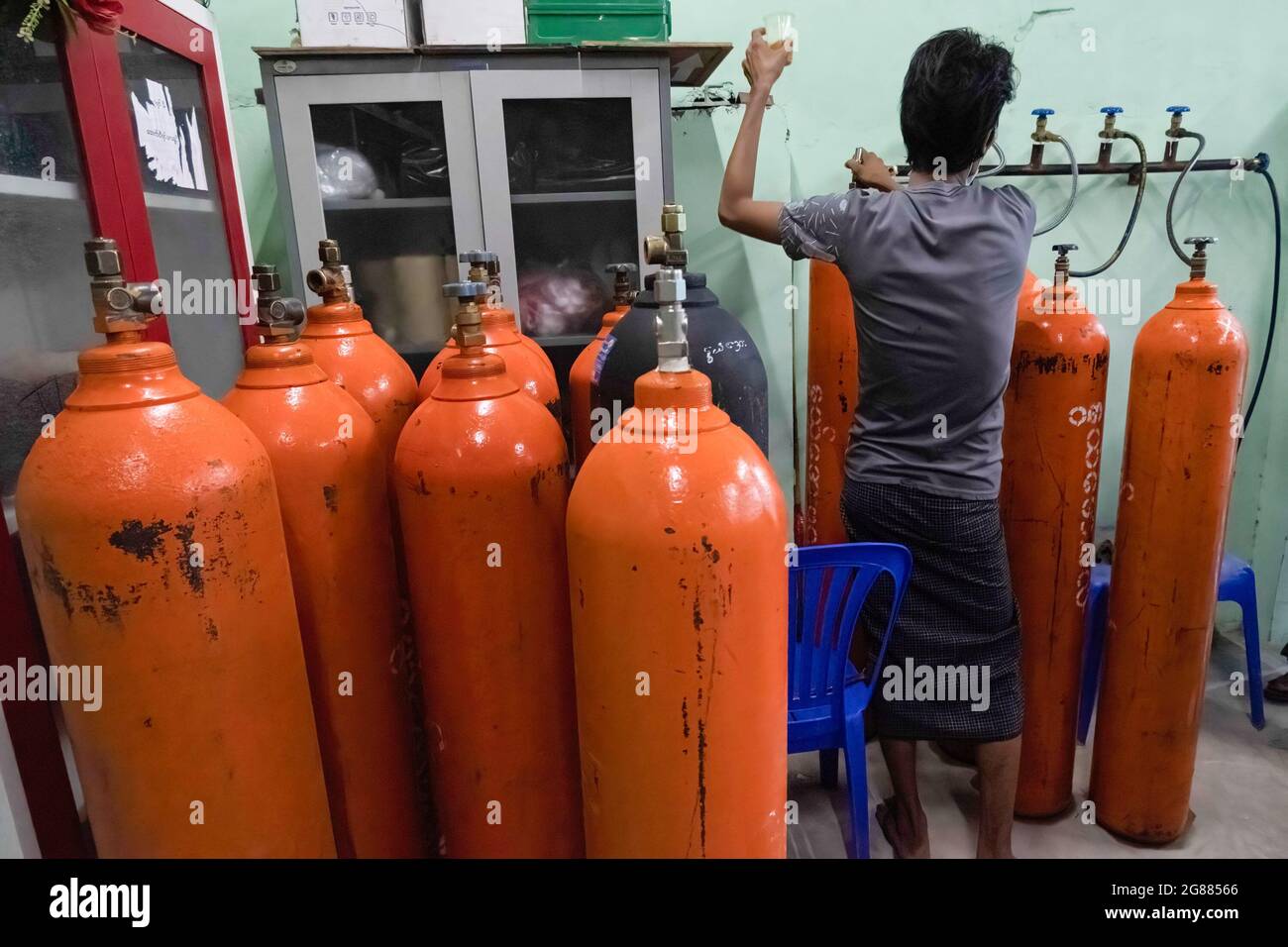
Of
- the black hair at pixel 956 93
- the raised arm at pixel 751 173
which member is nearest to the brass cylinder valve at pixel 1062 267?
the black hair at pixel 956 93

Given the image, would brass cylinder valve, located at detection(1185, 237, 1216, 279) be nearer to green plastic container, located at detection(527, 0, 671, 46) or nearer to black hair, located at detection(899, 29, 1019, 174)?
black hair, located at detection(899, 29, 1019, 174)

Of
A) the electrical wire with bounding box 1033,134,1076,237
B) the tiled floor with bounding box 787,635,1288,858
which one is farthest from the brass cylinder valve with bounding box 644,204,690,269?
the electrical wire with bounding box 1033,134,1076,237

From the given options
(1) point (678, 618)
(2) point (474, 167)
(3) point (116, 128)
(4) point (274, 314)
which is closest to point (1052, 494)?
(1) point (678, 618)

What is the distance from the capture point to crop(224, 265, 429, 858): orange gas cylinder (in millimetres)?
869

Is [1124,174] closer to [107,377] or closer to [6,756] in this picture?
[107,377]

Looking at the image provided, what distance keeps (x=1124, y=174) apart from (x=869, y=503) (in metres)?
1.63

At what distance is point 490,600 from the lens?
859 millimetres

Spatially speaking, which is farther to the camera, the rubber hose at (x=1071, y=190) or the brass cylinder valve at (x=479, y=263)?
the rubber hose at (x=1071, y=190)

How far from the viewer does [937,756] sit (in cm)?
195

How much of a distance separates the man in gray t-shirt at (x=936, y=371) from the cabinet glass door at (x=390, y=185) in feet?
2.61

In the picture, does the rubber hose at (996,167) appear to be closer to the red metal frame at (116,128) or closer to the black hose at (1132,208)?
the black hose at (1132,208)

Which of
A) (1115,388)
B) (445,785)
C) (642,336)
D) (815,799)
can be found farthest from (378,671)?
(1115,388)

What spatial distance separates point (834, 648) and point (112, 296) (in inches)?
45.2

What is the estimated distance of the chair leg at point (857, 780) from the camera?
1.37m
